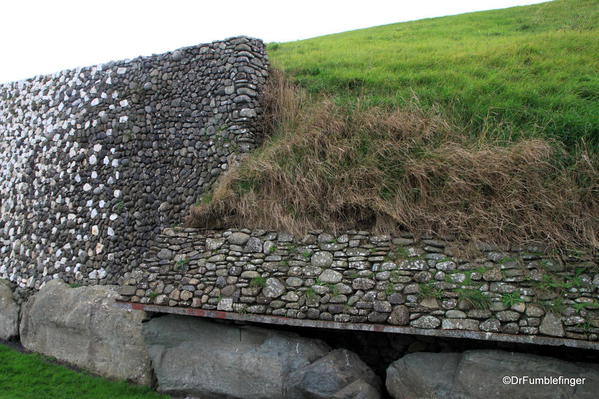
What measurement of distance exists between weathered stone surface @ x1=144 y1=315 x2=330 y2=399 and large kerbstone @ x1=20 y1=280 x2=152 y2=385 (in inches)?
34.9

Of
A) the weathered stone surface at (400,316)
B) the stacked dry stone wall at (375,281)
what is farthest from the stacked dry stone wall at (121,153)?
the weathered stone surface at (400,316)

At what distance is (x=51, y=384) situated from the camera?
10664mm

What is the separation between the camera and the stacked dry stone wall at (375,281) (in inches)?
280

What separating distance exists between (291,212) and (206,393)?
11.5ft

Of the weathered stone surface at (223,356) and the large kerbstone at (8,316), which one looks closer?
the weathered stone surface at (223,356)

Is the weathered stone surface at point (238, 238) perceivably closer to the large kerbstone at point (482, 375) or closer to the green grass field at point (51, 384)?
the green grass field at point (51, 384)

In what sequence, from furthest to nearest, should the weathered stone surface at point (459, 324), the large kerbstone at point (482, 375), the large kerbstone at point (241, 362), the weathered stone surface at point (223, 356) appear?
the weathered stone surface at point (223, 356) → the large kerbstone at point (241, 362) → the weathered stone surface at point (459, 324) → the large kerbstone at point (482, 375)

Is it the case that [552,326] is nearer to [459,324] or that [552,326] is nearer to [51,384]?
[459,324]

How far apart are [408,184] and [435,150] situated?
919mm

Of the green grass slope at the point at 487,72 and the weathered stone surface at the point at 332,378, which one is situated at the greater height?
the green grass slope at the point at 487,72

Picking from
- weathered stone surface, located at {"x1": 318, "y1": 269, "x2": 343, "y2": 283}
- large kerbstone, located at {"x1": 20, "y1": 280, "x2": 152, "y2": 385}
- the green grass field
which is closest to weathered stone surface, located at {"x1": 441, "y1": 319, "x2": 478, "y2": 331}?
weathered stone surface, located at {"x1": 318, "y1": 269, "x2": 343, "y2": 283}

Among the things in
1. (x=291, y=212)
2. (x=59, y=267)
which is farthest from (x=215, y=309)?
(x=59, y=267)

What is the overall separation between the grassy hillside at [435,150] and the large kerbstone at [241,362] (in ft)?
6.42

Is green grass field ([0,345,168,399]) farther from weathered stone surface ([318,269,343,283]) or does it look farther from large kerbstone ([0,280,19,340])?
weathered stone surface ([318,269,343,283])
